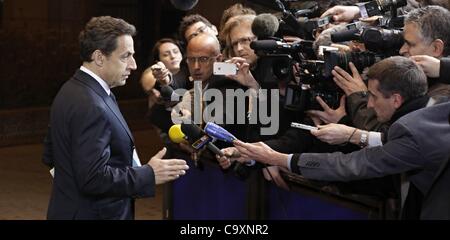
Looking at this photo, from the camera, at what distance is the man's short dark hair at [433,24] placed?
2994mm

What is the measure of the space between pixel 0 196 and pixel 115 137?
422cm

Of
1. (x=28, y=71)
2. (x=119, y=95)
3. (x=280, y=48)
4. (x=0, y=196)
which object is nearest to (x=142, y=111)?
(x=119, y=95)

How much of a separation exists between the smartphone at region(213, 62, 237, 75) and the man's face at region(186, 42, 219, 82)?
0.52 meters

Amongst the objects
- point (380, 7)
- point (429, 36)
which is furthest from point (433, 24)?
point (380, 7)

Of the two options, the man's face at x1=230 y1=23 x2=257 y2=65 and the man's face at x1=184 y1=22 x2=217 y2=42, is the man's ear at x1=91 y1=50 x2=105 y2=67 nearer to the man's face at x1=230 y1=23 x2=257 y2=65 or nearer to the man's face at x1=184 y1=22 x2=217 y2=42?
the man's face at x1=230 y1=23 x2=257 y2=65

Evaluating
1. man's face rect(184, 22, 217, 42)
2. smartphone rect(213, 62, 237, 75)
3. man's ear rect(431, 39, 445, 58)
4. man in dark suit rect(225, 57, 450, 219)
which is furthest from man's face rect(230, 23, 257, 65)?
man's ear rect(431, 39, 445, 58)

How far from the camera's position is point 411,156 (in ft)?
8.88

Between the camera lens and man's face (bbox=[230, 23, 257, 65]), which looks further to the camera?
man's face (bbox=[230, 23, 257, 65])

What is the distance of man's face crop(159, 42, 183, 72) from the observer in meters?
4.77

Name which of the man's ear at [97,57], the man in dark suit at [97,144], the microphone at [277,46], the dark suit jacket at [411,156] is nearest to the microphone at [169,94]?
the microphone at [277,46]

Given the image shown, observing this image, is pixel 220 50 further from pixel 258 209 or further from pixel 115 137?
pixel 115 137

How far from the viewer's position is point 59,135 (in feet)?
9.66

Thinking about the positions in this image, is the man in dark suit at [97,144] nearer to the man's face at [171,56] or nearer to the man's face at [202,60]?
the man's face at [202,60]

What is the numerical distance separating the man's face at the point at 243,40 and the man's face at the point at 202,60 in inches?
6.3
